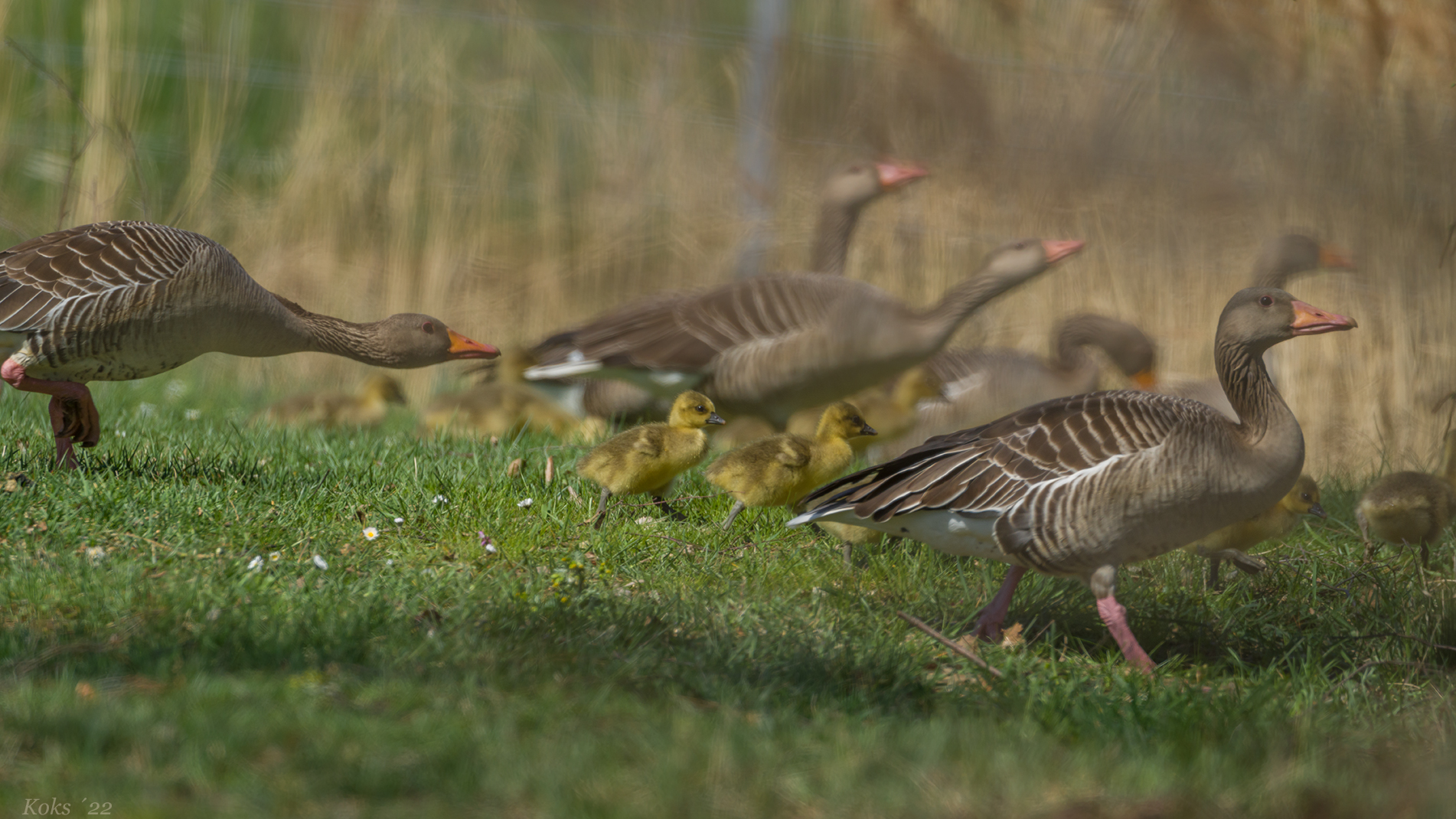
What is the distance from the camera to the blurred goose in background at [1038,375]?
9.52 meters

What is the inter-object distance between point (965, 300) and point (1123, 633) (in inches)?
159

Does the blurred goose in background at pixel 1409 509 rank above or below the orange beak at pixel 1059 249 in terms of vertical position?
below

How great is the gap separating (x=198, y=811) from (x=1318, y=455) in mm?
8135

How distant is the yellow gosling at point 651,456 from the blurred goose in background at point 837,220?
3.27m

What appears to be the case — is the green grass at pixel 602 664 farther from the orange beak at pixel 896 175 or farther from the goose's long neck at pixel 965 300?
the orange beak at pixel 896 175

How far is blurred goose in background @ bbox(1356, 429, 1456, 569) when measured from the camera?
5801mm

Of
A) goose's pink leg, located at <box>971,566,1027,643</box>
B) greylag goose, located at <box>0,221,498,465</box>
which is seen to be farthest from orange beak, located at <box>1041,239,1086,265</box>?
greylag goose, located at <box>0,221,498,465</box>

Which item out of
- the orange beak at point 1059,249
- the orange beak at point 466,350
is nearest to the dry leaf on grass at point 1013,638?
the orange beak at point 466,350

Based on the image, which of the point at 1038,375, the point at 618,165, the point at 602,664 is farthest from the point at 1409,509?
the point at 618,165

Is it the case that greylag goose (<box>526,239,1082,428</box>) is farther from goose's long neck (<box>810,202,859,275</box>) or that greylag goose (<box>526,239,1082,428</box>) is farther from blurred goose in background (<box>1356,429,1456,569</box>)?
blurred goose in background (<box>1356,429,1456,569</box>)

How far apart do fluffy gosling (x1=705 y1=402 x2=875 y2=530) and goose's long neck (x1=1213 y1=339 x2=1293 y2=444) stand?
6.23 ft

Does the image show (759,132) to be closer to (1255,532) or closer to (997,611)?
(1255,532)

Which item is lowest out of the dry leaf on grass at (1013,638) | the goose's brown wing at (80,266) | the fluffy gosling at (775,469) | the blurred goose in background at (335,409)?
the blurred goose in background at (335,409)

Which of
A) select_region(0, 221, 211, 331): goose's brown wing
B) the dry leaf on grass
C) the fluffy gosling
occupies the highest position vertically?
select_region(0, 221, 211, 331): goose's brown wing
